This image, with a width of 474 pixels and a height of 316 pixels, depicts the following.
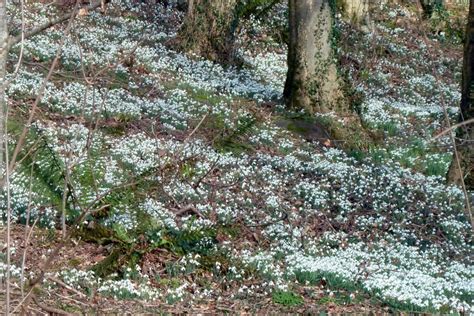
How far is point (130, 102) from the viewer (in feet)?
36.9

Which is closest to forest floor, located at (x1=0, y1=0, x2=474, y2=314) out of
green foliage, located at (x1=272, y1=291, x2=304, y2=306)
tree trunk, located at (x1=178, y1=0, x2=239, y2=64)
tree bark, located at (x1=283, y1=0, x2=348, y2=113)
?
green foliage, located at (x1=272, y1=291, x2=304, y2=306)

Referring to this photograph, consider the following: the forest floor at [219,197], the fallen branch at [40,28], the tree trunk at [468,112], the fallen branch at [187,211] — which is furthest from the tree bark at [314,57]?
the fallen branch at [40,28]

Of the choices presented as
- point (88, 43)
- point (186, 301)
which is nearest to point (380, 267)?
point (186, 301)

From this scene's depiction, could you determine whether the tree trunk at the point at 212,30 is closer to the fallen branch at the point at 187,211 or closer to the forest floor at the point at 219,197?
the forest floor at the point at 219,197

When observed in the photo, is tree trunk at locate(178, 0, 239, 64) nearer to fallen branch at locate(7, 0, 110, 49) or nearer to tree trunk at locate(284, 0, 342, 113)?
tree trunk at locate(284, 0, 342, 113)

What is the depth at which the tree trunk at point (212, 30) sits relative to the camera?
15125 mm

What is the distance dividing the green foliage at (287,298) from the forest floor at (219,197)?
2 centimetres

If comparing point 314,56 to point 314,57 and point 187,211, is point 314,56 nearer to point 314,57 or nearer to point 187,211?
point 314,57

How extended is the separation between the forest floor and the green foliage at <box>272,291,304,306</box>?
2 centimetres

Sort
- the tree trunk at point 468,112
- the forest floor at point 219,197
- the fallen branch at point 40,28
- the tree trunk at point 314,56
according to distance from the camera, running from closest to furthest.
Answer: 1. the fallen branch at point 40,28
2. the forest floor at point 219,197
3. the tree trunk at point 468,112
4. the tree trunk at point 314,56

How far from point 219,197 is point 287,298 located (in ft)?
7.64

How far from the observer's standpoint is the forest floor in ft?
19.1

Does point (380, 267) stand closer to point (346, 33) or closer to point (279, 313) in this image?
point (279, 313)

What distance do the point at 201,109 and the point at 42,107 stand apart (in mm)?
2370
